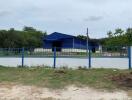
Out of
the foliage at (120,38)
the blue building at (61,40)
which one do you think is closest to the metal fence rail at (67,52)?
the foliage at (120,38)

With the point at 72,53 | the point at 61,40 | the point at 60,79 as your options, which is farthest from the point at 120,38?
the point at 60,79

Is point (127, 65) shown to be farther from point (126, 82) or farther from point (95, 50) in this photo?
point (126, 82)

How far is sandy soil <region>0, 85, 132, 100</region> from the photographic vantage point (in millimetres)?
12844

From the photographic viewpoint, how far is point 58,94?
13.3m

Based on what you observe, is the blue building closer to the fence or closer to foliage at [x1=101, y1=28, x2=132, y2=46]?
foliage at [x1=101, y1=28, x2=132, y2=46]

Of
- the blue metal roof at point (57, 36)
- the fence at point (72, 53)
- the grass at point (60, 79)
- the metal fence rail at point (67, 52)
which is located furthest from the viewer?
the blue metal roof at point (57, 36)

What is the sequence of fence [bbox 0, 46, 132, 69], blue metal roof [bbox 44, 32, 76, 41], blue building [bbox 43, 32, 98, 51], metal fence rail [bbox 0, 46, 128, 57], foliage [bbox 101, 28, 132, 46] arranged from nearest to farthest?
fence [bbox 0, 46, 132, 69]
metal fence rail [bbox 0, 46, 128, 57]
foliage [bbox 101, 28, 132, 46]
blue building [bbox 43, 32, 98, 51]
blue metal roof [bbox 44, 32, 76, 41]

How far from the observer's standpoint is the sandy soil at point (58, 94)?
12.8m

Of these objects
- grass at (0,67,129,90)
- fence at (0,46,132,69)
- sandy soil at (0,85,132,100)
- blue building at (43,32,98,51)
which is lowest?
sandy soil at (0,85,132,100)

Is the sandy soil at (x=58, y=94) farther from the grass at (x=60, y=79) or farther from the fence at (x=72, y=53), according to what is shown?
the fence at (x=72, y=53)

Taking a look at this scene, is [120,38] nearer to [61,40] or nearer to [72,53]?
[61,40]

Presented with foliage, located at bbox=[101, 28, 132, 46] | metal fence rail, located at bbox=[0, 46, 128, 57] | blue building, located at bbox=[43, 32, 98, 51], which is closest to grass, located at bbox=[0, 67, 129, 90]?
metal fence rail, located at bbox=[0, 46, 128, 57]

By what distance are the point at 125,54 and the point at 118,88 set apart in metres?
8.09

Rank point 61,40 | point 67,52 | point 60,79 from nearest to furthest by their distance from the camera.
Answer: point 60,79 < point 67,52 < point 61,40
